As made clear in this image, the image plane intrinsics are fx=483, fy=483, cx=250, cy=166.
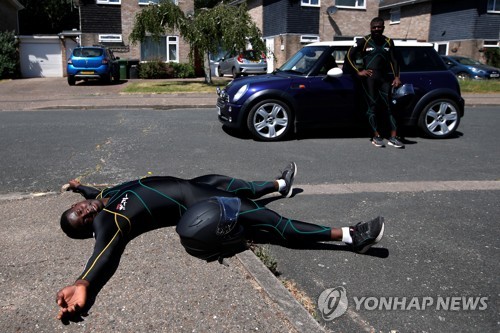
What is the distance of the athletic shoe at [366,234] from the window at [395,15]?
36773 millimetres

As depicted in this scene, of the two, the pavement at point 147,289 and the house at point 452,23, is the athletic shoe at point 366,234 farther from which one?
the house at point 452,23

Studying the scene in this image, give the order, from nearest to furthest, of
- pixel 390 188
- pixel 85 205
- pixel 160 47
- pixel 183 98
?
pixel 85 205
pixel 390 188
pixel 183 98
pixel 160 47

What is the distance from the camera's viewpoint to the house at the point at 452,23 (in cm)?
3105

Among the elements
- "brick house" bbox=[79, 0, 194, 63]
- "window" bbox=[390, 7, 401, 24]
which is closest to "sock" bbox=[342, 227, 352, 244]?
"brick house" bbox=[79, 0, 194, 63]

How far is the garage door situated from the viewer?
28.8 meters

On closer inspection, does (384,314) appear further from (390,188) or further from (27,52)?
(27,52)

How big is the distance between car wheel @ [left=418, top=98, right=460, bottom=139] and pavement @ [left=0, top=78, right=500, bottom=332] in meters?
6.28

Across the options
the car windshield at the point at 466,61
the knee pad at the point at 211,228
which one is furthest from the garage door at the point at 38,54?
the knee pad at the point at 211,228

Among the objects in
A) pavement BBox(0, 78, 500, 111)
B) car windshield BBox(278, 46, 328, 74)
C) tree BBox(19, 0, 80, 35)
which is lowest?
pavement BBox(0, 78, 500, 111)

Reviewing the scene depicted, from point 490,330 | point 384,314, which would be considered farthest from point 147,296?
point 490,330

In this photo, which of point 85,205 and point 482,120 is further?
point 482,120

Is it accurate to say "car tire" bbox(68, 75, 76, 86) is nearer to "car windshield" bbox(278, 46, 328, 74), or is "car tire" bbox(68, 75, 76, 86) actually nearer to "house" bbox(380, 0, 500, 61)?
"car windshield" bbox(278, 46, 328, 74)

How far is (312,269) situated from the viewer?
3.69 m

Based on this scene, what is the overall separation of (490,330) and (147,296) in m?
2.15
